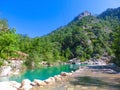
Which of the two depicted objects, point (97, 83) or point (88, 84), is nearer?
point (88, 84)

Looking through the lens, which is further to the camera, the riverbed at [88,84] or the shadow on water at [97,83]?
the shadow on water at [97,83]

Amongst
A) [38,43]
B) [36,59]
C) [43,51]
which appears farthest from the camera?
[43,51]

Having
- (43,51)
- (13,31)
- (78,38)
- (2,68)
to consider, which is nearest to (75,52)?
(78,38)

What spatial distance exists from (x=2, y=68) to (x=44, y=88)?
19306mm

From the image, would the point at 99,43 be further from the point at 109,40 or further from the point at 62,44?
the point at 62,44

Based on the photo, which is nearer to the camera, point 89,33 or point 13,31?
point 13,31

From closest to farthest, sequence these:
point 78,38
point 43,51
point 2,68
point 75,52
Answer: point 2,68
point 43,51
point 75,52
point 78,38

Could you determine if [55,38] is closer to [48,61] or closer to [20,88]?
[48,61]

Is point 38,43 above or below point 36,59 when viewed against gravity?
above

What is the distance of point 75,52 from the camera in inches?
4658

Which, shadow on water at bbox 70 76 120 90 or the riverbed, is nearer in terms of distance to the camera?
the riverbed

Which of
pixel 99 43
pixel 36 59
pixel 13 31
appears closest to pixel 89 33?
pixel 99 43

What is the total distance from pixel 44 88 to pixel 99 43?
112 meters

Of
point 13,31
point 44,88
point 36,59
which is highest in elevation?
point 13,31
